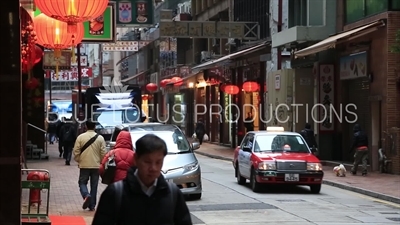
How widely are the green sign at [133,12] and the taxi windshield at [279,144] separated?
6001 millimetres

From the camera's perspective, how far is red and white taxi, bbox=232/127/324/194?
58.3ft

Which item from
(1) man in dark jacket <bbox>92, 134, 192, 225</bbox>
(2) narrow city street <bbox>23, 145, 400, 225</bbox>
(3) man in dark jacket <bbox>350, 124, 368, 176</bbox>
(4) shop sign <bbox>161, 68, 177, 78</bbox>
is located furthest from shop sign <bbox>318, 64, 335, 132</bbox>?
(4) shop sign <bbox>161, 68, 177, 78</bbox>

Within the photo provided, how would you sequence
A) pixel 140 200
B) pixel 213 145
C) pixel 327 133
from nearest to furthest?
pixel 140 200
pixel 327 133
pixel 213 145

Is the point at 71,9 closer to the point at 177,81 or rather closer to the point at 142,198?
the point at 142,198

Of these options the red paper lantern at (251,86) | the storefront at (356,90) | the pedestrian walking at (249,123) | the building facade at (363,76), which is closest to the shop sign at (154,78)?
the pedestrian walking at (249,123)

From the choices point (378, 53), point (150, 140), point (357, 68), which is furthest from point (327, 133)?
point (150, 140)

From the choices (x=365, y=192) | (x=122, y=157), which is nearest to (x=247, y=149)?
(x=365, y=192)

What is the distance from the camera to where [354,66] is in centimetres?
2702

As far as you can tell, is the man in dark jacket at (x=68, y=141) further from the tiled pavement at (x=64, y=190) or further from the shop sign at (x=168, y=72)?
the shop sign at (x=168, y=72)

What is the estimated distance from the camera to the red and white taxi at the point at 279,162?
17.8 meters

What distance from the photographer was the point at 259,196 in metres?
17.5

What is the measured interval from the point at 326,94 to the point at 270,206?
14595 mm
